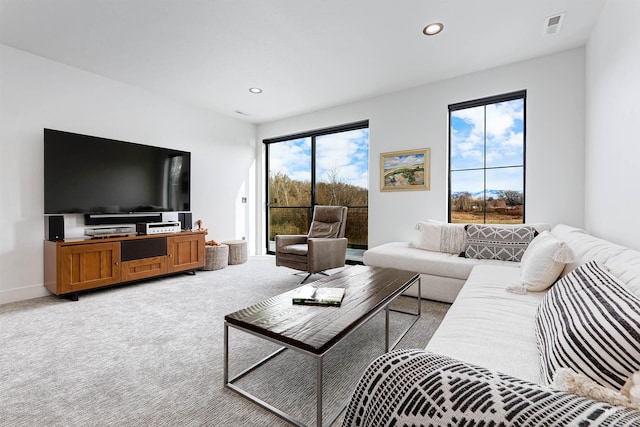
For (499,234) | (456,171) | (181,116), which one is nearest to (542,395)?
(499,234)

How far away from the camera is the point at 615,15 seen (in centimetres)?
204

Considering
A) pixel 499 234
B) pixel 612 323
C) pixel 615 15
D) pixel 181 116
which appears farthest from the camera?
pixel 181 116

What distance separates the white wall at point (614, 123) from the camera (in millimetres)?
1749

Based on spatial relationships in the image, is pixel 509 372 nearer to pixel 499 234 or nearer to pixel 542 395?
pixel 542 395

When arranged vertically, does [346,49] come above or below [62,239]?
above

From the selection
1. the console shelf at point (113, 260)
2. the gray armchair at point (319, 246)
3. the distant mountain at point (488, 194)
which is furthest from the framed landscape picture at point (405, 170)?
the console shelf at point (113, 260)

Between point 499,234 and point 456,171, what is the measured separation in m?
1.07

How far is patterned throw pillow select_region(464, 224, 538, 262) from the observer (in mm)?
2752

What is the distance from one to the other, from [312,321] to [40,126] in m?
3.65

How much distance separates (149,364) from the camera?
67.8 inches

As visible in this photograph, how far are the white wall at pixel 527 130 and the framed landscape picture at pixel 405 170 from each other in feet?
0.26

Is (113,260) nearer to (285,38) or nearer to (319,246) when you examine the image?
(319,246)

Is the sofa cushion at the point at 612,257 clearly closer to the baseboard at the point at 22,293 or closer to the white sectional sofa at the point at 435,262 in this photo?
the white sectional sofa at the point at 435,262

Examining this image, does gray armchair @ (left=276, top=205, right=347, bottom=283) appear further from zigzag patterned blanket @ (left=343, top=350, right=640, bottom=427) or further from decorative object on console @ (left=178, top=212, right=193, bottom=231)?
zigzag patterned blanket @ (left=343, top=350, right=640, bottom=427)
